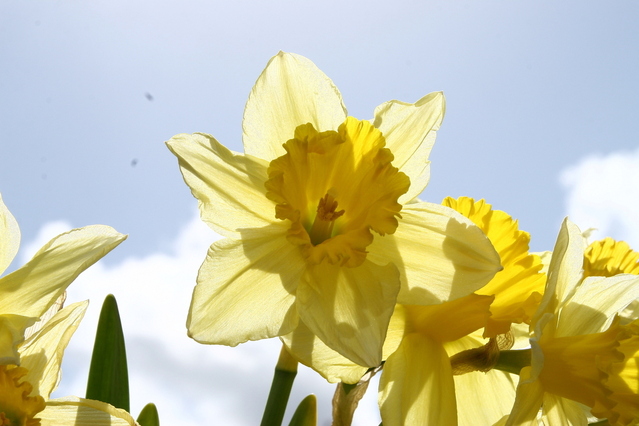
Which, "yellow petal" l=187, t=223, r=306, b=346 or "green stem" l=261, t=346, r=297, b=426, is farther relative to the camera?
"green stem" l=261, t=346, r=297, b=426

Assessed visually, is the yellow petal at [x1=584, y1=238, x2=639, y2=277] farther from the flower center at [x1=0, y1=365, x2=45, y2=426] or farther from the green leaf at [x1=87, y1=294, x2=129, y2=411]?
the flower center at [x1=0, y1=365, x2=45, y2=426]

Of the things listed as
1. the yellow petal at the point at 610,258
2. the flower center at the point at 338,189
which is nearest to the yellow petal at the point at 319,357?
the flower center at the point at 338,189

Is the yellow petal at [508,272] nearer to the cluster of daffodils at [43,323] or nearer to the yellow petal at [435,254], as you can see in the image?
the yellow petal at [435,254]

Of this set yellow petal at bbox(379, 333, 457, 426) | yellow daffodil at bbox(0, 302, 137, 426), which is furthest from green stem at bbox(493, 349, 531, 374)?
yellow daffodil at bbox(0, 302, 137, 426)

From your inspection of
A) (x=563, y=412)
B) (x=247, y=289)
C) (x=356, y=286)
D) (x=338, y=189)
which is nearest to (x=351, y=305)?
(x=356, y=286)

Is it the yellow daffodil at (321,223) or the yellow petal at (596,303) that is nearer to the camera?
the yellow daffodil at (321,223)

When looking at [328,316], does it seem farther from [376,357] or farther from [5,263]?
[5,263]

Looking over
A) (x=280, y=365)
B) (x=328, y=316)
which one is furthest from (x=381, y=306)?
(x=280, y=365)
